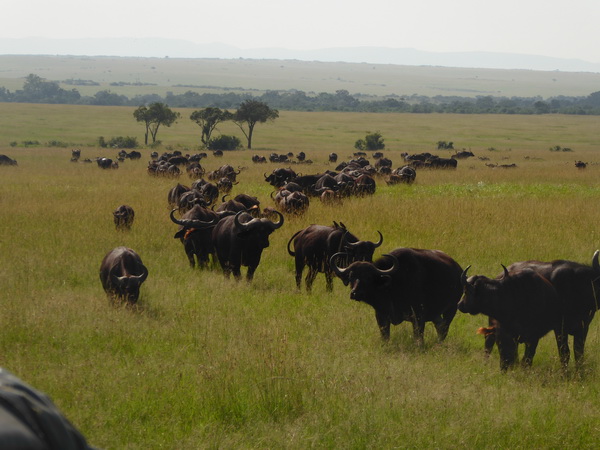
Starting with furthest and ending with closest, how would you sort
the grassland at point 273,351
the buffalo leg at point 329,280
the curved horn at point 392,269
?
1. the buffalo leg at point 329,280
2. the curved horn at point 392,269
3. the grassland at point 273,351

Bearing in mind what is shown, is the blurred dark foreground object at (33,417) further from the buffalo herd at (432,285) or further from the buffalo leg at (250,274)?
the buffalo leg at (250,274)

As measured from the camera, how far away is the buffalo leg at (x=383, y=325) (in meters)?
9.23

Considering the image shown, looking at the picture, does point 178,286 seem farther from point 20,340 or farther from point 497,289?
point 497,289

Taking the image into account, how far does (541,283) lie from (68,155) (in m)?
48.4

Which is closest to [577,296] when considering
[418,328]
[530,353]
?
[530,353]

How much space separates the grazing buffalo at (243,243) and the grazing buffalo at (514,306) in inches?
220

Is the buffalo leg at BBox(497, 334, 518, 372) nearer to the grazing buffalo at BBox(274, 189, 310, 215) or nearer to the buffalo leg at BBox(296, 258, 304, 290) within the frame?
the buffalo leg at BBox(296, 258, 304, 290)

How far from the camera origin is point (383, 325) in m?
9.27

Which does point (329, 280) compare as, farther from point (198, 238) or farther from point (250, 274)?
point (198, 238)

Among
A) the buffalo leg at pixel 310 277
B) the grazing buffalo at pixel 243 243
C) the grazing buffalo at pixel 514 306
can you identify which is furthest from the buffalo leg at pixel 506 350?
the grazing buffalo at pixel 243 243

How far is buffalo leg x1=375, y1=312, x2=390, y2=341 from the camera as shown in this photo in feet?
30.3

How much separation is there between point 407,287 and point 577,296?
2.18 m

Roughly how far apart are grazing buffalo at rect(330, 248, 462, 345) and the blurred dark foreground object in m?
7.70

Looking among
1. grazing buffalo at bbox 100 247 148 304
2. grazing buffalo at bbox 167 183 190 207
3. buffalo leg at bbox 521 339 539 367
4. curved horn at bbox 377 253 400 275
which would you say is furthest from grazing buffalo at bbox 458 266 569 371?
grazing buffalo at bbox 167 183 190 207
